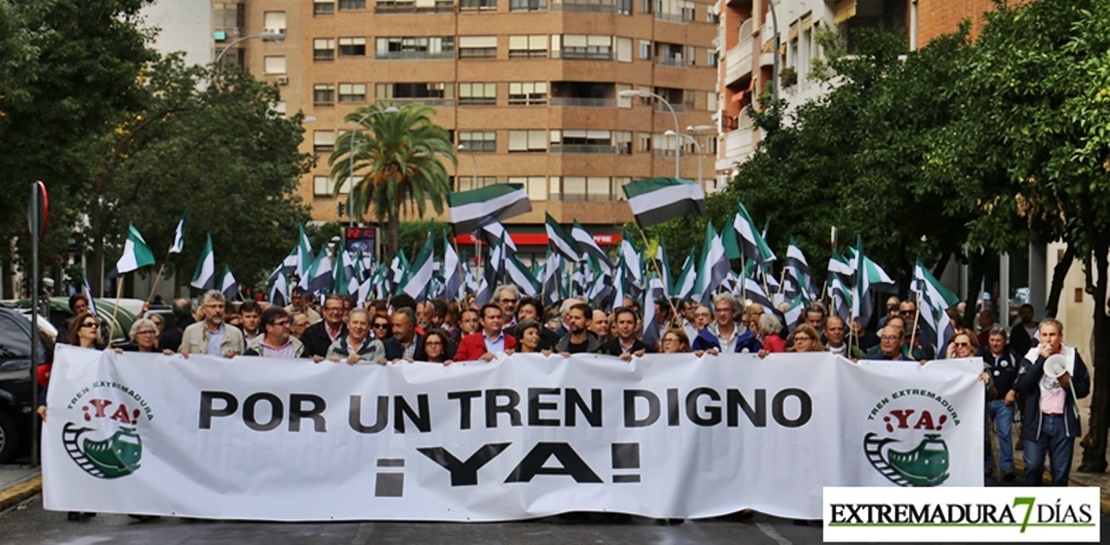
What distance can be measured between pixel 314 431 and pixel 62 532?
178 centimetres

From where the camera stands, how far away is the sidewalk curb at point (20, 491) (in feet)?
48.7

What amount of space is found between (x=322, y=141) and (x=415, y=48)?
7258mm

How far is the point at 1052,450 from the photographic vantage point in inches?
615

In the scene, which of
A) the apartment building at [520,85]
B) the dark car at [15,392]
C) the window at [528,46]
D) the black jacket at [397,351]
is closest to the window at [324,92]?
the apartment building at [520,85]

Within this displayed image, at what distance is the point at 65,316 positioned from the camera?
28.4m

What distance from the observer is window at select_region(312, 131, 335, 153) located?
10938cm

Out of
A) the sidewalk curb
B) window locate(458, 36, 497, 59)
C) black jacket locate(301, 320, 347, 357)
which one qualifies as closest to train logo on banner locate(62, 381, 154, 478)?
the sidewalk curb

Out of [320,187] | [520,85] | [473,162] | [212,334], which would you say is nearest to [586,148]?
[520,85]

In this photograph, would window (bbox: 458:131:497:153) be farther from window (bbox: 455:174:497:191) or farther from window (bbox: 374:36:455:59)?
window (bbox: 374:36:455:59)

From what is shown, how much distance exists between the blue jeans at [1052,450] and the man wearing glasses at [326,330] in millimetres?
5540

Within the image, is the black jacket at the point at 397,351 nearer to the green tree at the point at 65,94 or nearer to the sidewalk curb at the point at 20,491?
the sidewalk curb at the point at 20,491

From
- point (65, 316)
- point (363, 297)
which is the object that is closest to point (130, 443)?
point (65, 316)

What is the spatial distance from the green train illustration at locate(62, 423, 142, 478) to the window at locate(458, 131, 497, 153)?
9528 centimetres

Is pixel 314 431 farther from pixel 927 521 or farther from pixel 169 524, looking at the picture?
pixel 927 521
